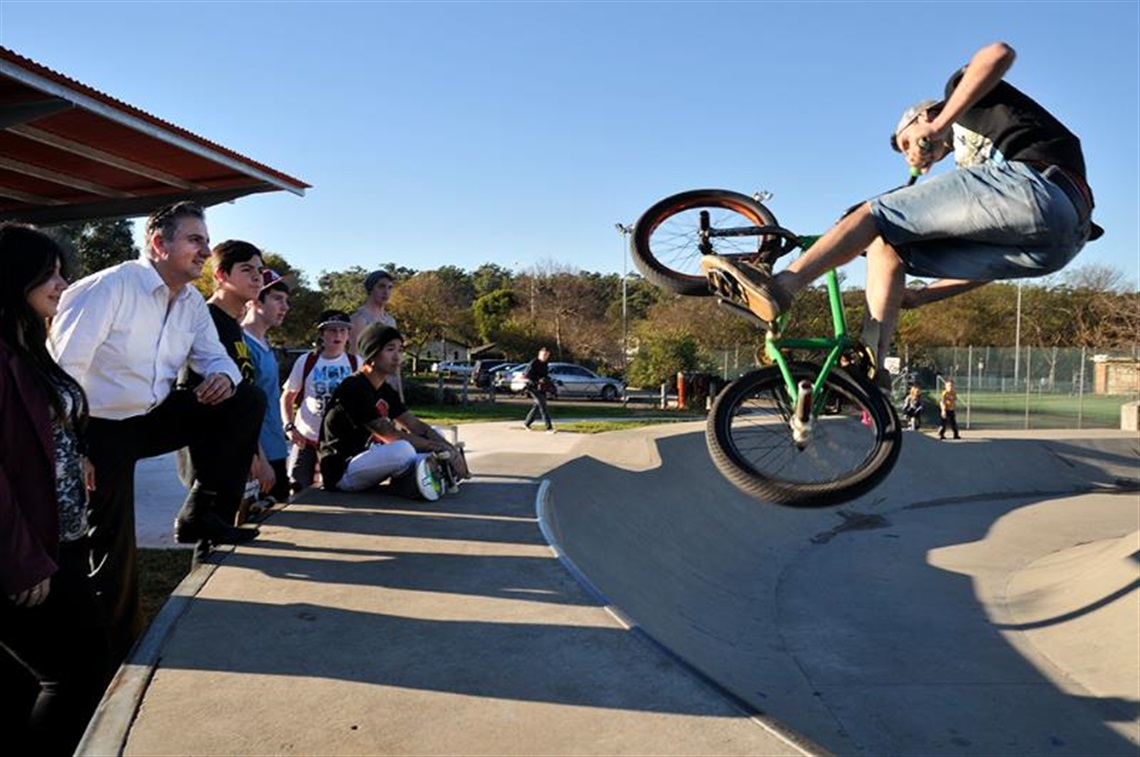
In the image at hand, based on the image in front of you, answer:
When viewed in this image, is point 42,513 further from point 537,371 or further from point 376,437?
point 537,371

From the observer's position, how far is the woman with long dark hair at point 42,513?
2.52 meters

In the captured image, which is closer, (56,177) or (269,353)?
(269,353)

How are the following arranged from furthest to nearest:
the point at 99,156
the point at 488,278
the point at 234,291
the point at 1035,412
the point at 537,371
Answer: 1. the point at 488,278
2. the point at 1035,412
3. the point at 537,371
4. the point at 99,156
5. the point at 234,291

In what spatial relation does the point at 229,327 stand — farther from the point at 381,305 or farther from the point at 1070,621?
the point at 1070,621

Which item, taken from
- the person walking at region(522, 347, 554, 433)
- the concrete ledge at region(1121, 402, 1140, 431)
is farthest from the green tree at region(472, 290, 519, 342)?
the person walking at region(522, 347, 554, 433)

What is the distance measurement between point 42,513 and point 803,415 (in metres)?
2.69

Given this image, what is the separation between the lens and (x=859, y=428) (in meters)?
3.93

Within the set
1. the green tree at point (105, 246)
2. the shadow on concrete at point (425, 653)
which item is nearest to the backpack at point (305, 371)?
the shadow on concrete at point (425, 653)

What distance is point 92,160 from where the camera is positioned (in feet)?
21.0

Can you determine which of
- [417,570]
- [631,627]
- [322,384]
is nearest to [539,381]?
[322,384]

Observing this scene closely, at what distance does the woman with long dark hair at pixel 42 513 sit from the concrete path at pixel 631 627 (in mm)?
186

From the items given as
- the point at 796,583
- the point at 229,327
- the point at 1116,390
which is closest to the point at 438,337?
the point at 1116,390

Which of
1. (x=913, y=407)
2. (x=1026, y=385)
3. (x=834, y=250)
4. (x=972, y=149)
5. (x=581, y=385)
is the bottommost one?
(x=913, y=407)

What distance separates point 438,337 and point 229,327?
5004 cm
